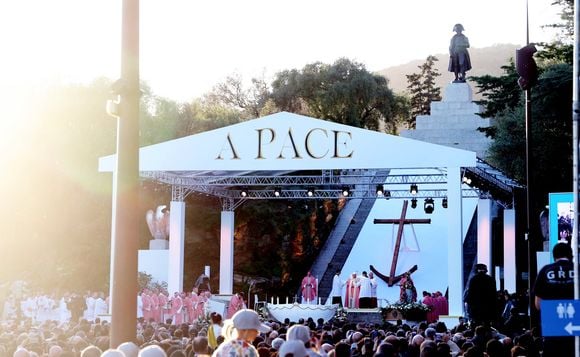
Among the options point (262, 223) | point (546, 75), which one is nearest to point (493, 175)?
point (546, 75)

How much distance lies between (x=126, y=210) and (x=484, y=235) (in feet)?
74.5

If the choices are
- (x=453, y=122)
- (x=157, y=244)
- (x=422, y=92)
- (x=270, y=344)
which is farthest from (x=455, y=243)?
(x=422, y=92)

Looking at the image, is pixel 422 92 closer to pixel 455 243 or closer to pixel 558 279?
pixel 455 243

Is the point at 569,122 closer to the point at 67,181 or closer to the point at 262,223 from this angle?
the point at 262,223

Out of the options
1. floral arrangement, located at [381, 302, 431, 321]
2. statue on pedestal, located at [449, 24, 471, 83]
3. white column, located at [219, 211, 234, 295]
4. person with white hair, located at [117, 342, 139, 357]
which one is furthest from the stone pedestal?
person with white hair, located at [117, 342, 139, 357]

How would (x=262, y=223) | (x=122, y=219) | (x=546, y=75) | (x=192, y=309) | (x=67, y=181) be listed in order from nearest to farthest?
(x=122, y=219) → (x=192, y=309) → (x=546, y=75) → (x=67, y=181) → (x=262, y=223)

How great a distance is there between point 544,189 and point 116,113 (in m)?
31.3

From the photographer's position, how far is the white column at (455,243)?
2719 centimetres

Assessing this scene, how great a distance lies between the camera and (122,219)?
404 inches

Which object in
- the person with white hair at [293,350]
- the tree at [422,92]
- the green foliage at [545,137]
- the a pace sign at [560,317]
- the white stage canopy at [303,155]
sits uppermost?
the tree at [422,92]

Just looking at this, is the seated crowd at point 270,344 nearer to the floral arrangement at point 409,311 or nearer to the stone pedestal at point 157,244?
the floral arrangement at point 409,311

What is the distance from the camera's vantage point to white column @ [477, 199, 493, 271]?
3133 cm

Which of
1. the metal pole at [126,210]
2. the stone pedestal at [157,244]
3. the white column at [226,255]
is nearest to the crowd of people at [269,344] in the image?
the metal pole at [126,210]

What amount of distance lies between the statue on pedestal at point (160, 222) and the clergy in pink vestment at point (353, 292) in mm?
7315
